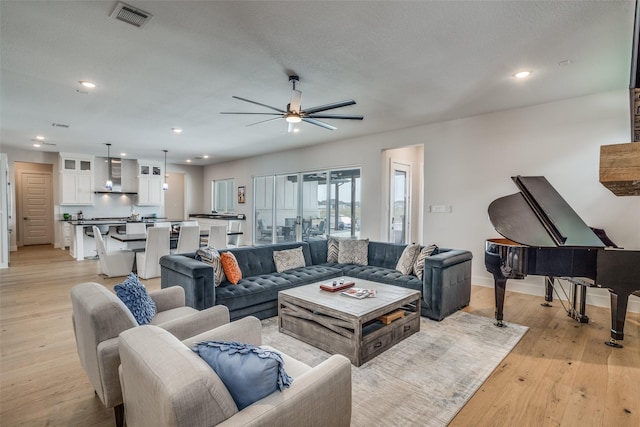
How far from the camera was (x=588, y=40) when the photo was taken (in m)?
2.78

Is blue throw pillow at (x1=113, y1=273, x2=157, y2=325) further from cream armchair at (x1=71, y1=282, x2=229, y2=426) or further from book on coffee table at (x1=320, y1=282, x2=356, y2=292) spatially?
book on coffee table at (x1=320, y1=282, x2=356, y2=292)

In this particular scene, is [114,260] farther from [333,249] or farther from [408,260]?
[408,260]

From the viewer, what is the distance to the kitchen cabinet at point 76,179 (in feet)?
28.2

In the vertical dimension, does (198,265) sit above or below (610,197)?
below

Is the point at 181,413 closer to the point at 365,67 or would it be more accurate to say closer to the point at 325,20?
the point at 325,20

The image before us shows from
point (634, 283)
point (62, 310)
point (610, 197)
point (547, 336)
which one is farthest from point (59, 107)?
point (610, 197)

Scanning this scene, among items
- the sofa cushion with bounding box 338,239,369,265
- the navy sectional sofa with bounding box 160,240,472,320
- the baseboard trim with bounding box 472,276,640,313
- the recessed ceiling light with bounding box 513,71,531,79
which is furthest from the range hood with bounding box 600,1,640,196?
the baseboard trim with bounding box 472,276,640,313

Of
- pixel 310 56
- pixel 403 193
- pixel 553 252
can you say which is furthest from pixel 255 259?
pixel 403 193

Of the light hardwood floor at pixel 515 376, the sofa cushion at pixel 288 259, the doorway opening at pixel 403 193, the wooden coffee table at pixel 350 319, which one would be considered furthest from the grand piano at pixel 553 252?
the doorway opening at pixel 403 193

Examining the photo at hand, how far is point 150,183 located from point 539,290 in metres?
10.7

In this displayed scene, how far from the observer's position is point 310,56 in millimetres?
3084

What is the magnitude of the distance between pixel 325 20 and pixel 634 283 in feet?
11.7

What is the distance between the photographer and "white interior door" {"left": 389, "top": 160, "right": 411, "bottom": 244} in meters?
6.64

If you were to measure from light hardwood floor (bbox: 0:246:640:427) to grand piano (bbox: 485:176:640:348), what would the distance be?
1.41 feet
